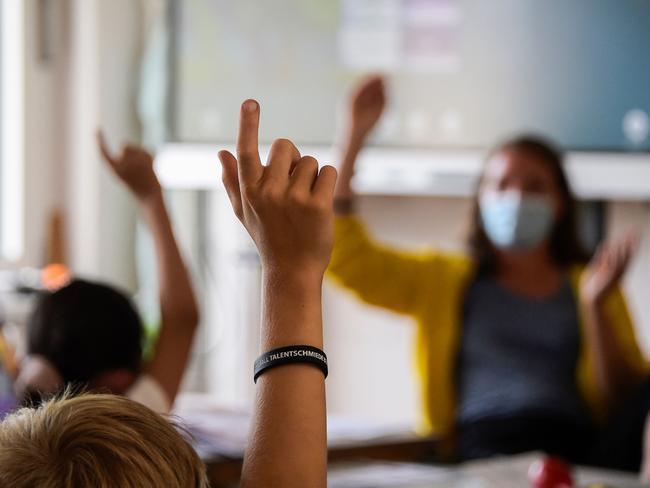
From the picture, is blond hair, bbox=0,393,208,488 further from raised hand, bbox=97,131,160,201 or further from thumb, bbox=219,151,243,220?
raised hand, bbox=97,131,160,201

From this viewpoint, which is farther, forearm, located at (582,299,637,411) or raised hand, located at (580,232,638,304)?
forearm, located at (582,299,637,411)

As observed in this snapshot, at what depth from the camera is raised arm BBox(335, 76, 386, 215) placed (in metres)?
2.14

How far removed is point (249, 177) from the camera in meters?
0.76

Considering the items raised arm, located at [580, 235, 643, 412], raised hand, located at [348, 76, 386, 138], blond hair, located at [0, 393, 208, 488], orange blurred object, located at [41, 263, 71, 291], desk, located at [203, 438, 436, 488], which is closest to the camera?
blond hair, located at [0, 393, 208, 488]

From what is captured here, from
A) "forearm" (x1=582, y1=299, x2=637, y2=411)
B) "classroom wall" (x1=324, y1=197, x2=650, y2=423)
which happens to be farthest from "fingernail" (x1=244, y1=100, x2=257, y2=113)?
"classroom wall" (x1=324, y1=197, x2=650, y2=423)

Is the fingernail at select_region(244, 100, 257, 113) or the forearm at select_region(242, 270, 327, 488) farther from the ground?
the fingernail at select_region(244, 100, 257, 113)

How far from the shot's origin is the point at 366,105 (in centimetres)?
217

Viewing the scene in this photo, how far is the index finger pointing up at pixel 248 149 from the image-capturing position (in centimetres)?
76

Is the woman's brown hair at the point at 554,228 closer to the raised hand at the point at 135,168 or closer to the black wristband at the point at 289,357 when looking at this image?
the raised hand at the point at 135,168

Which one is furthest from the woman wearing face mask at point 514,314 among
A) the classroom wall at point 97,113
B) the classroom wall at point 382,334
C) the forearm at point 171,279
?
the classroom wall at point 97,113

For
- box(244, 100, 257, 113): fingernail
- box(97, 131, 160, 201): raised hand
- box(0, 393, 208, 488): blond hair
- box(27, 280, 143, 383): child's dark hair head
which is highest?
box(244, 100, 257, 113): fingernail

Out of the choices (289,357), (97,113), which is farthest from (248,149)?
(97,113)

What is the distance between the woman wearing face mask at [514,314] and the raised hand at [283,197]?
1.45 meters

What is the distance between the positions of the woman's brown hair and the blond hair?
1.85 metres
